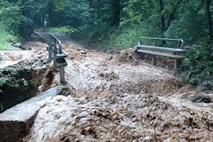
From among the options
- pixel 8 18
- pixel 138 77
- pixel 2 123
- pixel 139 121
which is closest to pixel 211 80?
pixel 138 77

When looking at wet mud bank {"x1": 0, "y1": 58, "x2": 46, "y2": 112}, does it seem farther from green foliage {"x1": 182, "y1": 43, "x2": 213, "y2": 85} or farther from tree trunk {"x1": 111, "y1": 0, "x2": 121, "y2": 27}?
tree trunk {"x1": 111, "y1": 0, "x2": 121, "y2": 27}

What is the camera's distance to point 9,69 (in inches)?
342

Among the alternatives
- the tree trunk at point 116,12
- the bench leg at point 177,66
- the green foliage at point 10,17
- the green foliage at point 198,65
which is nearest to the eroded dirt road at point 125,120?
the green foliage at point 198,65

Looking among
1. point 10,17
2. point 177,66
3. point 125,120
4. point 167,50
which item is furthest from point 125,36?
point 125,120

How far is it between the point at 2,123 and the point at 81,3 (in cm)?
3887

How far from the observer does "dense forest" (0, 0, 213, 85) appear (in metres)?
12.2

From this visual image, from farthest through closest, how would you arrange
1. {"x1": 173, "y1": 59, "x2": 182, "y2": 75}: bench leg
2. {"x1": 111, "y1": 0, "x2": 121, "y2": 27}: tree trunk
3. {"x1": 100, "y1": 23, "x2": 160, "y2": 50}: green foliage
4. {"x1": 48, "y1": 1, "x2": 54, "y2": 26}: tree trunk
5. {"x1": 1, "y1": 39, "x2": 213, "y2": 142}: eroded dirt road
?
{"x1": 48, "y1": 1, "x2": 54, "y2": 26}: tree trunk < {"x1": 111, "y1": 0, "x2": 121, "y2": 27}: tree trunk < {"x1": 100, "y1": 23, "x2": 160, "y2": 50}: green foliage < {"x1": 173, "y1": 59, "x2": 182, "y2": 75}: bench leg < {"x1": 1, "y1": 39, "x2": 213, "y2": 142}: eroded dirt road

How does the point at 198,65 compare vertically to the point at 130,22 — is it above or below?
below

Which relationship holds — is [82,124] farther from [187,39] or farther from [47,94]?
[187,39]

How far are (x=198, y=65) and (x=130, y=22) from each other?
1407cm

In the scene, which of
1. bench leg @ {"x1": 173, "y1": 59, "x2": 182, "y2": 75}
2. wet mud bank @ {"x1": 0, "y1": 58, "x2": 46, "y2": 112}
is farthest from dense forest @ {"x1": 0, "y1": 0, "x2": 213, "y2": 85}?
wet mud bank @ {"x1": 0, "y1": 58, "x2": 46, "y2": 112}

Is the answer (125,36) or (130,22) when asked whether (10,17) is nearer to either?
(130,22)

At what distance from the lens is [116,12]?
28062 millimetres

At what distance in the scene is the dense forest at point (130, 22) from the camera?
40.0ft
